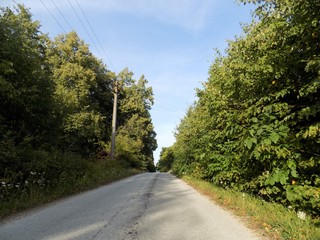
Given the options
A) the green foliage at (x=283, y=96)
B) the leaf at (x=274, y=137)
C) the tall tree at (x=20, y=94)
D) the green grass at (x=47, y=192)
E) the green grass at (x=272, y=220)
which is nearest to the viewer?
the green grass at (x=272, y=220)

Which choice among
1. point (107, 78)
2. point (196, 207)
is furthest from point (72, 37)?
point (196, 207)

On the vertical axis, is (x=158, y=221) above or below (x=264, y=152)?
below

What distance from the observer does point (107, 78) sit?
137 ft

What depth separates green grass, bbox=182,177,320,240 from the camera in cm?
512

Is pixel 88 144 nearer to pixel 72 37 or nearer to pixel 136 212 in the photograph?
pixel 72 37

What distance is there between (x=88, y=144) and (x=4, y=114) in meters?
23.4

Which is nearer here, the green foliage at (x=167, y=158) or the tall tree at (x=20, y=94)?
the tall tree at (x=20, y=94)

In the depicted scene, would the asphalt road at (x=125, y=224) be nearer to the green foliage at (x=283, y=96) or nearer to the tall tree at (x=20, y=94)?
the green foliage at (x=283, y=96)

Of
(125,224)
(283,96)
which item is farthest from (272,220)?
(125,224)

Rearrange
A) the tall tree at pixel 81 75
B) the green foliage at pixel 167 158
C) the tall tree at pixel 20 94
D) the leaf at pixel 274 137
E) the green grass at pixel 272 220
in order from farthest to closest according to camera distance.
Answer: the green foliage at pixel 167 158, the tall tree at pixel 81 75, the tall tree at pixel 20 94, the leaf at pixel 274 137, the green grass at pixel 272 220

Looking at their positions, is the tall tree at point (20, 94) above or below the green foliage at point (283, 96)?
above

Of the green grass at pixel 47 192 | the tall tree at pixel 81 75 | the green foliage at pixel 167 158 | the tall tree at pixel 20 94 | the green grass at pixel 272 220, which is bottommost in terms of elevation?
the green grass at pixel 272 220

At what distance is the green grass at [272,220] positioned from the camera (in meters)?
5.12

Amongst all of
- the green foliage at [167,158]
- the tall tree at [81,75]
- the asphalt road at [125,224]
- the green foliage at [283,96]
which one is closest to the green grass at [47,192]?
the asphalt road at [125,224]
